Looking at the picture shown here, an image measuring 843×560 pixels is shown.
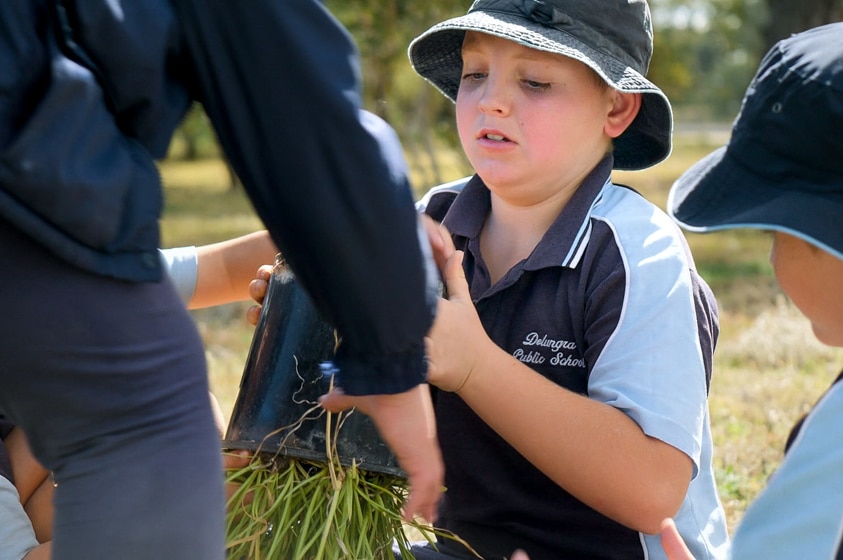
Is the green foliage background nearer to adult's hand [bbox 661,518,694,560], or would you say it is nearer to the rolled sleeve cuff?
the rolled sleeve cuff

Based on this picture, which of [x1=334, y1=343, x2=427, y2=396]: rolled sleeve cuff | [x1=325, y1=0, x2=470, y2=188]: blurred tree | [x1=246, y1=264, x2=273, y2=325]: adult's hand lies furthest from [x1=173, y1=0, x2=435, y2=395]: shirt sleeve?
[x1=325, y1=0, x2=470, y2=188]: blurred tree

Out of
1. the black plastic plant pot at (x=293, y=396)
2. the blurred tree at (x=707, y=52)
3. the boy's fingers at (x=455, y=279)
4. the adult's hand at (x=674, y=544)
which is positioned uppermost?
the boy's fingers at (x=455, y=279)

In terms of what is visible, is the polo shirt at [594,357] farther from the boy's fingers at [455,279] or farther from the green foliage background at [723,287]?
the green foliage background at [723,287]

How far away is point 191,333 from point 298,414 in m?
0.76

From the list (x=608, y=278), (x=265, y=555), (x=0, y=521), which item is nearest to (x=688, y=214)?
(x=608, y=278)

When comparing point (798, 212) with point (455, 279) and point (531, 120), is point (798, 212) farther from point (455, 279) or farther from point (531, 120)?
point (531, 120)

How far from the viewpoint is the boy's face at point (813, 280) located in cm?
170

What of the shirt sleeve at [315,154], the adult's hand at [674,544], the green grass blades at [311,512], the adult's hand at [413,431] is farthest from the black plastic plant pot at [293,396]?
the shirt sleeve at [315,154]

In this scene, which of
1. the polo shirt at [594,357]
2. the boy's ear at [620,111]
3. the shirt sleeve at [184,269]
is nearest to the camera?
the polo shirt at [594,357]

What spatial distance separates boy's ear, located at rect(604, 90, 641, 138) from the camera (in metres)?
2.45

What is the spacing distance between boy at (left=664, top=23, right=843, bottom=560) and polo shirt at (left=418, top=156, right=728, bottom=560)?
37 cm

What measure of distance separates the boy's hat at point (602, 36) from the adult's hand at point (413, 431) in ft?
2.94

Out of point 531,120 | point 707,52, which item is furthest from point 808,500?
point 707,52

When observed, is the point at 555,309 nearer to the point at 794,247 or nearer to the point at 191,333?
the point at 794,247
